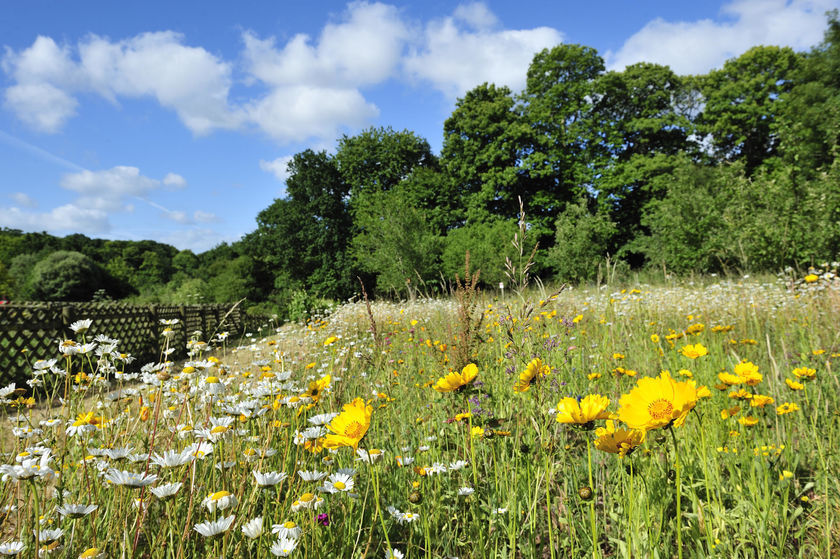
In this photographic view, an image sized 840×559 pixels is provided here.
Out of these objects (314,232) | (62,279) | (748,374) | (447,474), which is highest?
(314,232)

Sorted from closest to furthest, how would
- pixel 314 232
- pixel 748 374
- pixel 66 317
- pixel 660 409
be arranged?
pixel 660 409, pixel 748 374, pixel 66 317, pixel 314 232

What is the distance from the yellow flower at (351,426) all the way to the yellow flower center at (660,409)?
612 millimetres

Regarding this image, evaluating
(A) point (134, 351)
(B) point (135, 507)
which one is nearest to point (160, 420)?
(B) point (135, 507)

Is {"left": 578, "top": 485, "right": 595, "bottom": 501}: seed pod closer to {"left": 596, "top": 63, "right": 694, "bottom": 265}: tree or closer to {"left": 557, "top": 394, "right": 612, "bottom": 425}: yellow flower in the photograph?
{"left": 557, "top": 394, "right": 612, "bottom": 425}: yellow flower

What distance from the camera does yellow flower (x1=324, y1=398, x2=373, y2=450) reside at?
920 millimetres

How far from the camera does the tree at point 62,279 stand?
26.8 meters

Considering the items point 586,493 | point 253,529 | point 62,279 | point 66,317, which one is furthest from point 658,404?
point 62,279

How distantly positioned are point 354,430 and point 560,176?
22602 millimetres

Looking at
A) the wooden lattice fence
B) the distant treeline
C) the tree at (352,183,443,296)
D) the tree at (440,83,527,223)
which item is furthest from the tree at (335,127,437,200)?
the wooden lattice fence

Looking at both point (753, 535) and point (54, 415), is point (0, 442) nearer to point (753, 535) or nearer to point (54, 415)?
point (54, 415)

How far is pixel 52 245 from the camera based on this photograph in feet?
122

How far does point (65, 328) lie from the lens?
265 inches

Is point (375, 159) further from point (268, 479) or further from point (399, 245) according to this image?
point (268, 479)

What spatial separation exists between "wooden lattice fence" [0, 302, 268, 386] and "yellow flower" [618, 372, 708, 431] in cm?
361
